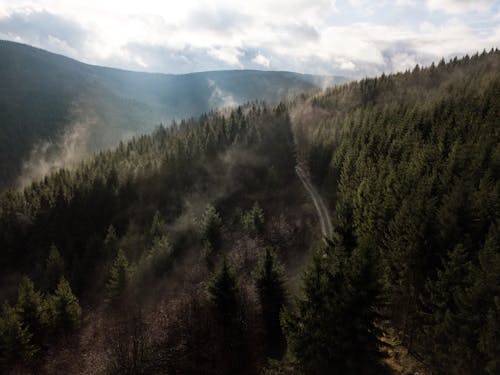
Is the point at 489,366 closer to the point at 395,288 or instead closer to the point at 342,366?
the point at 342,366

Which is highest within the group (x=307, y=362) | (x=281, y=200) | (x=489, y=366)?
(x=489, y=366)

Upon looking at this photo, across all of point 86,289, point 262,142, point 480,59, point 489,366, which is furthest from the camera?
point 480,59

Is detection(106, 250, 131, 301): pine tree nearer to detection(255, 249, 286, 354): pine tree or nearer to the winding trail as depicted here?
detection(255, 249, 286, 354): pine tree

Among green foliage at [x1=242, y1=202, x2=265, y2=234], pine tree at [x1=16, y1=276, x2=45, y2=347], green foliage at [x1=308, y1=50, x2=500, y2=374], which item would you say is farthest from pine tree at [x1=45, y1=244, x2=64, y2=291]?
green foliage at [x1=308, y1=50, x2=500, y2=374]

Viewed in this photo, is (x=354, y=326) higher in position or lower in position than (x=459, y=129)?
lower

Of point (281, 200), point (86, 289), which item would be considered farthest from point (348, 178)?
point (86, 289)

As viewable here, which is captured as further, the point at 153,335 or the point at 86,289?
the point at 86,289
